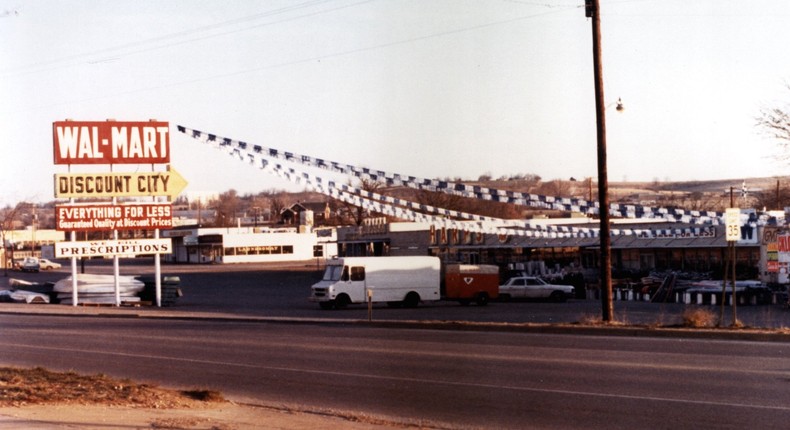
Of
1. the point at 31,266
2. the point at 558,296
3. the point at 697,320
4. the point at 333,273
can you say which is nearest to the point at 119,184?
the point at 333,273

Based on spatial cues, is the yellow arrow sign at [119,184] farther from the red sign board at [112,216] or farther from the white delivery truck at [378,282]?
the white delivery truck at [378,282]

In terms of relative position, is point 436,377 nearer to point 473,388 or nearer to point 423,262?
point 473,388

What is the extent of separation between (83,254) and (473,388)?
3361cm

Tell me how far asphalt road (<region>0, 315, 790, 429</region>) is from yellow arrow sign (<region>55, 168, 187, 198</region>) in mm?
18404

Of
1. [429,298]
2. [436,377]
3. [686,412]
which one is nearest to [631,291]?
[429,298]

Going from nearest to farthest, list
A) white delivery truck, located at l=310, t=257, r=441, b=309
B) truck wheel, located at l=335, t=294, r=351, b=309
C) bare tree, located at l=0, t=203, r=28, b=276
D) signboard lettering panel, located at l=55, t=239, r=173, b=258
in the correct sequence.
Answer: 1. truck wheel, located at l=335, t=294, r=351, b=309
2. white delivery truck, located at l=310, t=257, r=441, b=309
3. signboard lettering panel, located at l=55, t=239, r=173, b=258
4. bare tree, located at l=0, t=203, r=28, b=276

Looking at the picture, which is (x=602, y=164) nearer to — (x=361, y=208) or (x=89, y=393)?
(x=89, y=393)

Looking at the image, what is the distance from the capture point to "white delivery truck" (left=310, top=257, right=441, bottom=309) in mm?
41219

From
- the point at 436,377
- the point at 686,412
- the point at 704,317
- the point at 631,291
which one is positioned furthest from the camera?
the point at 631,291

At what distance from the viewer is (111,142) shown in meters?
44.0

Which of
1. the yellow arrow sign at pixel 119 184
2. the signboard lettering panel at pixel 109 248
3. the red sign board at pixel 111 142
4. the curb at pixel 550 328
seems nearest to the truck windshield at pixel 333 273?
the curb at pixel 550 328

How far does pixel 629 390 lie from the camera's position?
13828mm

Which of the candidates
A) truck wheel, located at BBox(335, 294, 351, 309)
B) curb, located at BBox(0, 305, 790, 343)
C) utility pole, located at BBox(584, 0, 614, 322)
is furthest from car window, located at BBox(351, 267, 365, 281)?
utility pole, located at BBox(584, 0, 614, 322)

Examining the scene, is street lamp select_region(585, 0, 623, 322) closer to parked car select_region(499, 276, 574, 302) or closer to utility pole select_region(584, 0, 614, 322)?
utility pole select_region(584, 0, 614, 322)
